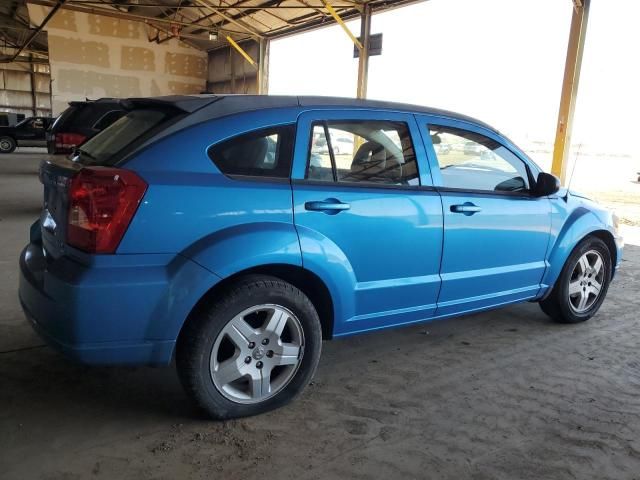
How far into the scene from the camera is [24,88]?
128ft

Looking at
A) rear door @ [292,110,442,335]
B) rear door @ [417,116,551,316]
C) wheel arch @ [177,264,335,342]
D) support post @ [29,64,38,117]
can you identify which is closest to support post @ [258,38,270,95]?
rear door @ [417,116,551,316]

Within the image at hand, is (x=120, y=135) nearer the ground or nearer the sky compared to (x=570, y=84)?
nearer the ground

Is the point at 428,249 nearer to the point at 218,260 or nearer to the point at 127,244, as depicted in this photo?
the point at 218,260

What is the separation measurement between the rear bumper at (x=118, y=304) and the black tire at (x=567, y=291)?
9.71ft

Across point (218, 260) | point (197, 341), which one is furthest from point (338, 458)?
point (218, 260)

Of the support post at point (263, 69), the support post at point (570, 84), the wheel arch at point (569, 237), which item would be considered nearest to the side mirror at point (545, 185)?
the wheel arch at point (569, 237)

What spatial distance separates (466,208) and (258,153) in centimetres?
140

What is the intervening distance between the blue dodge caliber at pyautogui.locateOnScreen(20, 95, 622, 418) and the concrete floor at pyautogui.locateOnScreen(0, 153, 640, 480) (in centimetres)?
27

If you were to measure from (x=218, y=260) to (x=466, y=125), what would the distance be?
6.50 ft

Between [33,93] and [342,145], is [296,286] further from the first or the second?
[33,93]

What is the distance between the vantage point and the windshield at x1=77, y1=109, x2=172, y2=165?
2.51 meters

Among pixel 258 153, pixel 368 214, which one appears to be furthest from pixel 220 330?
pixel 368 214

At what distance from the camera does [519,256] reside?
3611 mm

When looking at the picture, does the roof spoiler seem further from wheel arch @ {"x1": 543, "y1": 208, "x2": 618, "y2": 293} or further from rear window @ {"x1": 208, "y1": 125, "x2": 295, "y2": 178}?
wheel arch @ {"x1": 543, "y1": 208, "x2": 618, "y2": 293}
